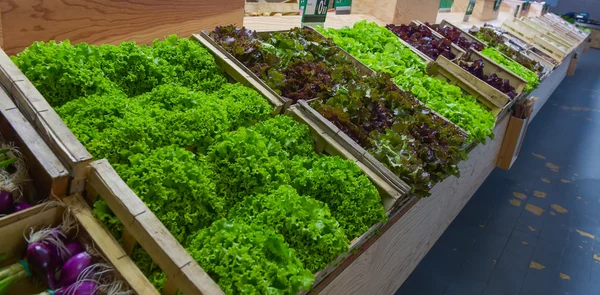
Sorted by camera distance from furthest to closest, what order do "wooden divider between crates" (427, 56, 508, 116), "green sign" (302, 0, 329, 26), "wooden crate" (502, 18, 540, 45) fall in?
"wooden crate" (502, 18, 540, 45) < "wooden divider between crates" (427, 56, 508, 116) < "green sign" (302, 0, 329, 26)

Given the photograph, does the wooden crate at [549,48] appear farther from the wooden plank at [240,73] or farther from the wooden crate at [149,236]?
the wooden crate at [149,236]

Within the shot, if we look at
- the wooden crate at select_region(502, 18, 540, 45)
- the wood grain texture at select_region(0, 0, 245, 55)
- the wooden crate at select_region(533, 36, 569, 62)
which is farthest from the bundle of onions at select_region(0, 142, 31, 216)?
the wooden crate at select_region(502, 18, 540, 45)

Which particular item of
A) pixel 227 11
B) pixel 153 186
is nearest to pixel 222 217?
pixel 153 186

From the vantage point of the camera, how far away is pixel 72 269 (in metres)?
1.69

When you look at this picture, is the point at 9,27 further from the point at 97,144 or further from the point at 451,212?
the point at 451,212

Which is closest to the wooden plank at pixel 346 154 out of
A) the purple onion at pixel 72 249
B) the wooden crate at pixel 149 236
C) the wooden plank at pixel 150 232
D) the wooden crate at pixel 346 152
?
the wooden crate at pixel 346 152

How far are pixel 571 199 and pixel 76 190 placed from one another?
578 cm

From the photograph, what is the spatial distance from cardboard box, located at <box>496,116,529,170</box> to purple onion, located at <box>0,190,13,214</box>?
17.1ft

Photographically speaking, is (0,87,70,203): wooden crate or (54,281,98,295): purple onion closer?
(54,281,98,295): purple onion

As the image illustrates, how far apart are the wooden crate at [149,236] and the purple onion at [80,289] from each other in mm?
193

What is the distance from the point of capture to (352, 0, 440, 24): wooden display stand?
6.74 m

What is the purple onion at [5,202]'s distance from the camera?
182cm

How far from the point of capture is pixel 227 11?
151 inches

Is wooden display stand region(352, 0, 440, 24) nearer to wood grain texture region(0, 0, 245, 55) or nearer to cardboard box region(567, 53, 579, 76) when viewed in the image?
wood grain texture region(0, 0, 245, 55)
